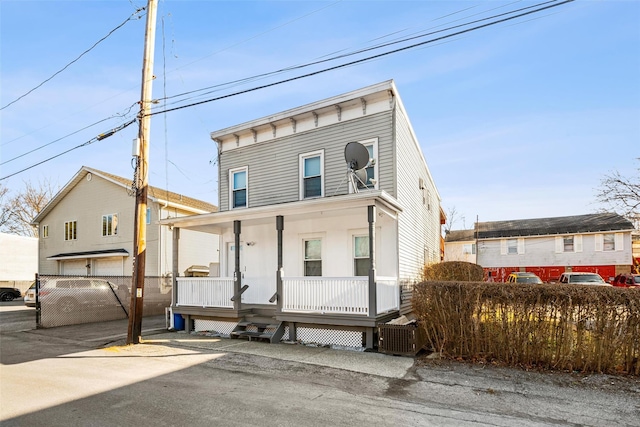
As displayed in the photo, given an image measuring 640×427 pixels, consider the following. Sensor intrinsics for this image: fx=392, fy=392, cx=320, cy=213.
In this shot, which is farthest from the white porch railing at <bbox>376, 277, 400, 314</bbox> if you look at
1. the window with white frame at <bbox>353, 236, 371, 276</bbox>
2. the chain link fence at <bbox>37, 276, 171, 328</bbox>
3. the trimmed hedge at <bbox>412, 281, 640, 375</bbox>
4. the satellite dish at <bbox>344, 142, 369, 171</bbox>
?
the chain link fence at <bbox>37, 276, 171, 328</bbox>

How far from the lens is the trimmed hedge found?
6.70 metres

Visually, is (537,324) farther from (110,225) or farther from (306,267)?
(110,225)

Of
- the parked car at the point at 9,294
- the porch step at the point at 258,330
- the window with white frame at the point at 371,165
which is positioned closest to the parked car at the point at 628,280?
the window with white frame at the point at 371,165

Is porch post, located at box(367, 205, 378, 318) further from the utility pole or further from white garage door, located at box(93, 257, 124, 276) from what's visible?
white garage door, located at box(93, 257, 124, 276)

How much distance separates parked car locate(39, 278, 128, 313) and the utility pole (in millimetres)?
6028

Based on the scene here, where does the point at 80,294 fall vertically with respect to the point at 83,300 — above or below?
above

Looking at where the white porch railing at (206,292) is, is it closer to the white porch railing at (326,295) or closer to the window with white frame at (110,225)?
the white porch railing at (326,295)

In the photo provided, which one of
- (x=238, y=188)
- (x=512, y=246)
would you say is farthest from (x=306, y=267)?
(x=512, y=246)

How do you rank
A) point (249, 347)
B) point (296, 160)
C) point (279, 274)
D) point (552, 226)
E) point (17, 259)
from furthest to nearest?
point (552, 226) → point (17, 259) → point (296, 160) → point (279, 274) → point (249, 347)

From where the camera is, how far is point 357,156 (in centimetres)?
1105

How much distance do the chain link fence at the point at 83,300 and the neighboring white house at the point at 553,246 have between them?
2637cm

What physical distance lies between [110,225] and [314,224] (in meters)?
16.3

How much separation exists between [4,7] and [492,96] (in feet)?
48.0

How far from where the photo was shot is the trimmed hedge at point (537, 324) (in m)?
6.70
